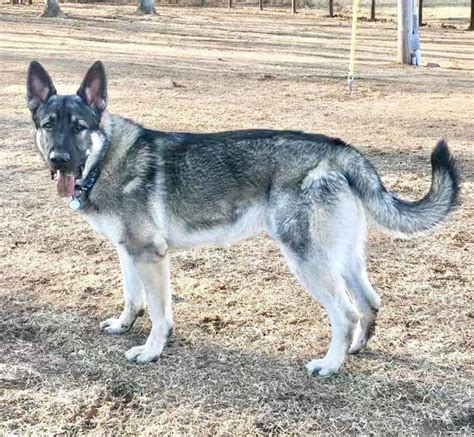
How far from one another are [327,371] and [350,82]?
10.2m

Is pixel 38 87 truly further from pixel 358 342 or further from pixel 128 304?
pixel 358 342

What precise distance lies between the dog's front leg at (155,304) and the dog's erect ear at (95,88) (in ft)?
3.35

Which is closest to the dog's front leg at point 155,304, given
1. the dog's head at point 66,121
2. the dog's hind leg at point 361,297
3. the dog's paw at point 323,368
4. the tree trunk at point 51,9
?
the dog's head at point 66,121

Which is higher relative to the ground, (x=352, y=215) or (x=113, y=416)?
(x=352, y=215)

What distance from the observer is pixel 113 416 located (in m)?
3.52

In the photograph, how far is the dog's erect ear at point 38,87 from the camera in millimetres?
4117

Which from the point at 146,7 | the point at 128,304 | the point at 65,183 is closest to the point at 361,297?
the point at 128,304

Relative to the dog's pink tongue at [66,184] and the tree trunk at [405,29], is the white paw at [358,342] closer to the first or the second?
the dog's pink tongue at [66,184]

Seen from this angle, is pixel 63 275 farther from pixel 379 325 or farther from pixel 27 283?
pixel 379 325

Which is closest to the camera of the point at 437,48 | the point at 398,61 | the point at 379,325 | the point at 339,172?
the point at 339,172

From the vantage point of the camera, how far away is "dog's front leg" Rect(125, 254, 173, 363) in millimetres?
4031

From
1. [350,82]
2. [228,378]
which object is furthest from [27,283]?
[350,82]

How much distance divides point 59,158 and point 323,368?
6.41 feet

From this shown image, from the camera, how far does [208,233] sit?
414 centimetres
